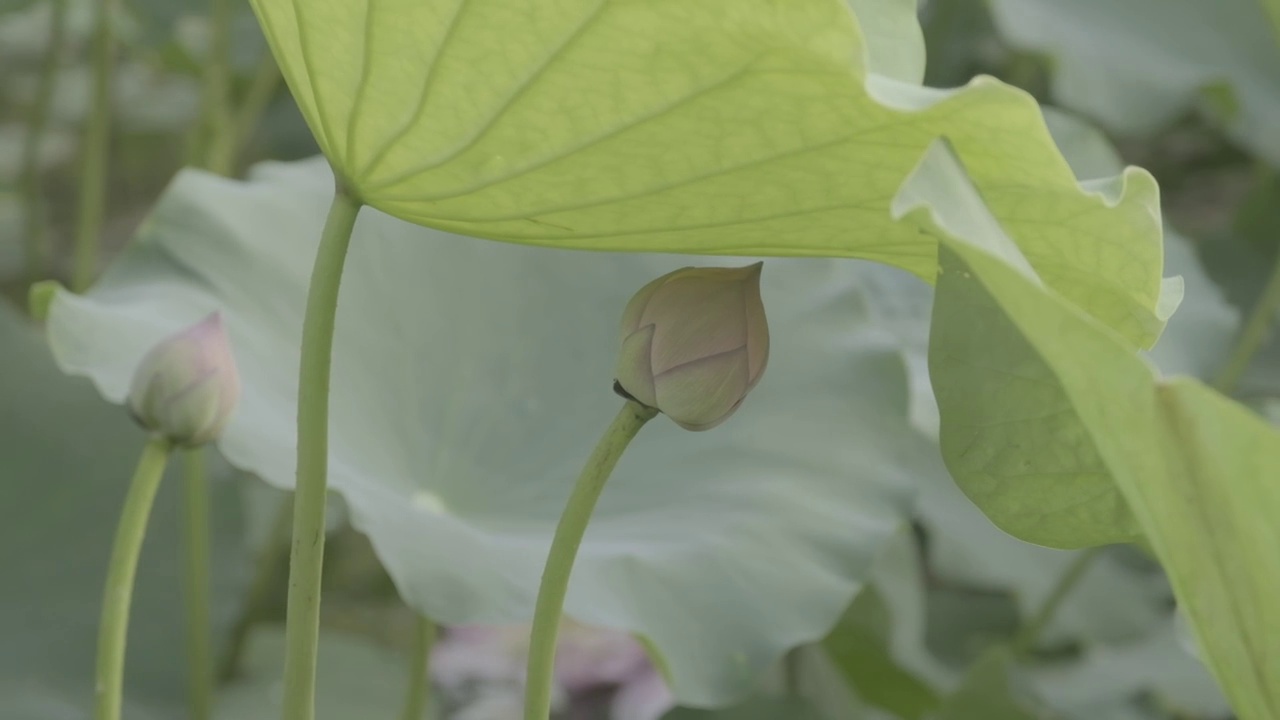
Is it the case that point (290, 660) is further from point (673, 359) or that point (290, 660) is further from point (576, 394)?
point (576, 394)

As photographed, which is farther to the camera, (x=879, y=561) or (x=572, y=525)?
(x=879, y=561)

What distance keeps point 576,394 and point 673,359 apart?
1.81ft

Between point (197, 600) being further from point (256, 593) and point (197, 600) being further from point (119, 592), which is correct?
point (119, 592)

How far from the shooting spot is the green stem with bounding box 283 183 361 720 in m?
0.40

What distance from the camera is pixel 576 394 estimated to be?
0.95 m

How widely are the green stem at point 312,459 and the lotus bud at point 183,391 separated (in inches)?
4.2

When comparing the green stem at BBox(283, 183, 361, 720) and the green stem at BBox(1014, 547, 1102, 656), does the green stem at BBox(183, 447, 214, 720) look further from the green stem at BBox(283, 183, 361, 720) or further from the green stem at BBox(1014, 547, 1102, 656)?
the green stem at BBox(1014, 547, 1102, 656)

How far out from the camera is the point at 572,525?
0.40 meters

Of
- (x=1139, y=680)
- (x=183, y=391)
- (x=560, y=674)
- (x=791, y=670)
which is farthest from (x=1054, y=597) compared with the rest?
(x=183, y=391)

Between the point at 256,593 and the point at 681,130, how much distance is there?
1.19 m

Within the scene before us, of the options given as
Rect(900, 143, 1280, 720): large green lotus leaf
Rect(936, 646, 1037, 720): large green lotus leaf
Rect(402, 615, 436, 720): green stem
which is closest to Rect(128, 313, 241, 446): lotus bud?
Rect(900, 143, 1280, 720): large green lotus leaf

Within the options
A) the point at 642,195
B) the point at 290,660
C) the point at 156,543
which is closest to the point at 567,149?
the point at 642,195

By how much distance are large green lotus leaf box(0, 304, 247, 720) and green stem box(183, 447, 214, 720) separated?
0.07m

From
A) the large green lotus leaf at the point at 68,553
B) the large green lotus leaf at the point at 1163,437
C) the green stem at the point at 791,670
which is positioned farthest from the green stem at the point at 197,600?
the large green lotus leaf at the point at 1163,437
